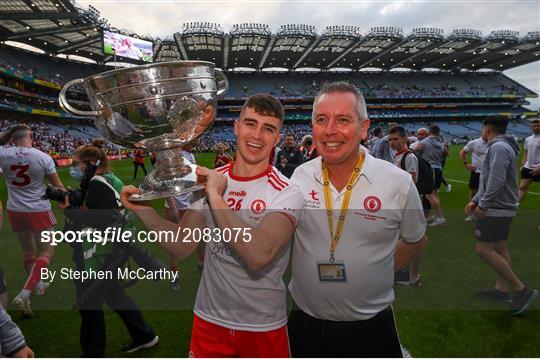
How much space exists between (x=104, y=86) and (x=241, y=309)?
3.95ft

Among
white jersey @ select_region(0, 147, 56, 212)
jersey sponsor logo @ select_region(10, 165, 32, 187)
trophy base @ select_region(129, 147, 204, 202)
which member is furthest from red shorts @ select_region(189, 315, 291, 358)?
jersey sponsor logo @ select_region(10, 165, 32, 187)

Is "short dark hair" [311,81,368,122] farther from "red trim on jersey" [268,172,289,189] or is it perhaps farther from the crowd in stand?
the crowd in stand

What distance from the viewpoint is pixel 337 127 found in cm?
179

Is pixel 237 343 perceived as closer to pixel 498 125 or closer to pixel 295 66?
pixel 498 125

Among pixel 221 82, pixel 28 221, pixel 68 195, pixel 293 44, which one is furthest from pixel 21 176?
pixel 293 44

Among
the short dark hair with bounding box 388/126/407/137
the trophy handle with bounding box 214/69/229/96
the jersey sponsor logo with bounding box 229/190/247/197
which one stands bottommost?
the jersey sponsor logo with bounding box 229/190/247/197

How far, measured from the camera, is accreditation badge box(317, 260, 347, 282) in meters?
1.84

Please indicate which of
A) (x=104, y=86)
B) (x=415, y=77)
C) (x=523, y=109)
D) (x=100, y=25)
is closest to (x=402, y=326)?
(x=104, y=86)

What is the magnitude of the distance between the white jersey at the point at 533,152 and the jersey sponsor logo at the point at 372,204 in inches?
280

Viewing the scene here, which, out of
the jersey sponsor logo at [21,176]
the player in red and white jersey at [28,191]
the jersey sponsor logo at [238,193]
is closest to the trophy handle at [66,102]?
the jersey sponsor logo at [238,193]

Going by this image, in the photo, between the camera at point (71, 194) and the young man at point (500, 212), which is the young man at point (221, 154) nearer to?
the camera at point (71, 194)

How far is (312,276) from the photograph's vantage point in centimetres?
189

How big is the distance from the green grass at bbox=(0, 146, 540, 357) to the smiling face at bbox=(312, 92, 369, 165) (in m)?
2.27

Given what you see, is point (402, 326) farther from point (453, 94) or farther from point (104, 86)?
point (453, 94)
